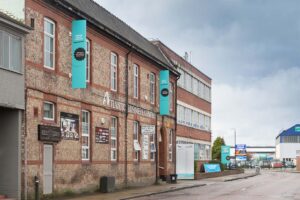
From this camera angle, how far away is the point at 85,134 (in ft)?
90.7

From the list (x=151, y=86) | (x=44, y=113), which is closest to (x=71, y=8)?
(x=44, y=113)

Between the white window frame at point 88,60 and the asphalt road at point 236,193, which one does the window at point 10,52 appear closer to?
the white window frame at point 88,60

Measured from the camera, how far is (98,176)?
28859 mm

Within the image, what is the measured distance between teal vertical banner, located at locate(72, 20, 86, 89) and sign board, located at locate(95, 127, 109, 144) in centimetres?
388

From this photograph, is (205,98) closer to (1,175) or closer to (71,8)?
(71,8)

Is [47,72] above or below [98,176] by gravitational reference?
above

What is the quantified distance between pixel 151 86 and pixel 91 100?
436 inches

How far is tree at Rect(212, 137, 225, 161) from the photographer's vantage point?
9956cm

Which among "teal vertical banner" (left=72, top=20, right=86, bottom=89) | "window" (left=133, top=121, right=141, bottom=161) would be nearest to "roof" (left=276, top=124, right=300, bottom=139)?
"window" (left=133, top=121, right=141, bottom=161)

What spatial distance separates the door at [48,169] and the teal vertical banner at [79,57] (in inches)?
129

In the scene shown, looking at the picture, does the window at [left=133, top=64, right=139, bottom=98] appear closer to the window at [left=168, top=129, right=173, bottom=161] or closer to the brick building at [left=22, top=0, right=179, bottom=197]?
the brick building at [left=22, top=0, right=179, bottom=197]

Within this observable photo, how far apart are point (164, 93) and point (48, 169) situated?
16856mm

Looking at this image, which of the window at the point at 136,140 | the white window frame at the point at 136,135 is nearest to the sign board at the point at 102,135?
the window at the point at 136,140

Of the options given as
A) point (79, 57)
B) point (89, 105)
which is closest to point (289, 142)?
point (89, 105)
